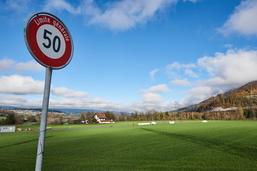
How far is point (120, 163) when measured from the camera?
12320 mm

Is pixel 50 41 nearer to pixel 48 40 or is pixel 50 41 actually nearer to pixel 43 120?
pixel 48 40

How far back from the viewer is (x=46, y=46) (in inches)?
172

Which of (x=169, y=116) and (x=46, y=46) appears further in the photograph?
(x=169, y=116)

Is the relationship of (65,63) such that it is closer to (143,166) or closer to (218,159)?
(143,166)

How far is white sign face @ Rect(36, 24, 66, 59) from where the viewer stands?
4.32 meters

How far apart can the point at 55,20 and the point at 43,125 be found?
1646 mm

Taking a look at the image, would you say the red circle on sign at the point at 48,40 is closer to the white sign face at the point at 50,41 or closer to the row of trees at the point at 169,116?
the white sign face at the point at 50,41

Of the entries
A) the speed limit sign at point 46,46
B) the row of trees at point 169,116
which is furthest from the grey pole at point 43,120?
the row of trees at point 169,116

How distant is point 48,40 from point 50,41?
3 cm

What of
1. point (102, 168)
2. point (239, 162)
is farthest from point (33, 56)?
point (239, 162)

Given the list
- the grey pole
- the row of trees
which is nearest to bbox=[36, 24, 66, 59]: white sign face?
the grey pole

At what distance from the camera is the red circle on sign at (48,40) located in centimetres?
419

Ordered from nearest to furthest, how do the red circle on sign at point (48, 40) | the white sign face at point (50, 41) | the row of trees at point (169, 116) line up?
the red circle on sign at point (48, 40), the white sign face at point (50, 41), the row of trees at point (169, 116)

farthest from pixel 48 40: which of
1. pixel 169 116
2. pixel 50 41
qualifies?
pixel 169 116
